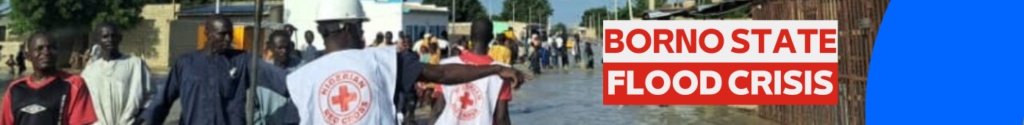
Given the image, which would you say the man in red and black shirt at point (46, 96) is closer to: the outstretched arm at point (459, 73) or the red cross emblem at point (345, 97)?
the red cross emblem at point (345, 97)

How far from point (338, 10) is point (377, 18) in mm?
2233

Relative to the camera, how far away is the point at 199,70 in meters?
4.40

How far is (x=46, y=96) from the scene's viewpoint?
443 centimetres

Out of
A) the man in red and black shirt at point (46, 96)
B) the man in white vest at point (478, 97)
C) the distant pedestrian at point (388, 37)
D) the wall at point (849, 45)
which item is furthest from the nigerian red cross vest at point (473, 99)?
the wall at point (849, 45)

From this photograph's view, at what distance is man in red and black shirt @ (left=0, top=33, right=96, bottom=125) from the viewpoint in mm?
4398

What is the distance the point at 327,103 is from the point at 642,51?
149 cm

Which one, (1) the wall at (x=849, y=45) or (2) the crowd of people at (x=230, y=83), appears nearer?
(2) the crowd of people at (x=230, y=83)

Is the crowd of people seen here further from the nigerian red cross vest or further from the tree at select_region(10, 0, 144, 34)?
the tree at select_region(10, 0, 144, 34)

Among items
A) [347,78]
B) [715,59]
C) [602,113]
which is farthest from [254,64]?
[602,113]

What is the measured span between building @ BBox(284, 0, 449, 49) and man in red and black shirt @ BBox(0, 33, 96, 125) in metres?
0.72

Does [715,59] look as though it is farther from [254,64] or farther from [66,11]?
[66,11]

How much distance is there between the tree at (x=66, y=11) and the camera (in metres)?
24.0

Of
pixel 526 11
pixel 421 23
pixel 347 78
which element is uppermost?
pixel 526 11

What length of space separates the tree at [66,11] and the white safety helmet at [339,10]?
765 inches
